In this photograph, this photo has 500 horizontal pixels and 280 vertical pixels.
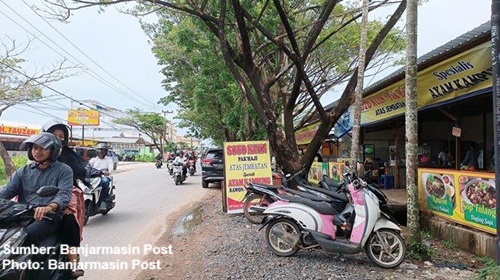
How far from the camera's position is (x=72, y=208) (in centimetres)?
396

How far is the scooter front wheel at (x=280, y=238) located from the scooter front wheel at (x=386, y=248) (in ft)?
3.43

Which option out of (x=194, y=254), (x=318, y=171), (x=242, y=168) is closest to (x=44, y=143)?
(x=194, y=254)

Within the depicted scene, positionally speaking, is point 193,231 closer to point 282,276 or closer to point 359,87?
point 282,276

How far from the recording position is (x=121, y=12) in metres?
9.85

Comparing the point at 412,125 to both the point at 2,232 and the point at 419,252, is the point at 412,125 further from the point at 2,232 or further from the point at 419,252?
the point at 2,232

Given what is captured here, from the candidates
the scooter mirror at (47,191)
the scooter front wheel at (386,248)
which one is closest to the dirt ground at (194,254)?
the scooter front wheel at (386,248)

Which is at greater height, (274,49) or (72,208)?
(274,49)

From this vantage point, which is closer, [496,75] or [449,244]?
[496,75]

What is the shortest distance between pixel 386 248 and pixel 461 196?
205 centimetres

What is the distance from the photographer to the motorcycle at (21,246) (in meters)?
2.99

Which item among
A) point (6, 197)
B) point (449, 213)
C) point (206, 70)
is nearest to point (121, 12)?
point (206, 70)

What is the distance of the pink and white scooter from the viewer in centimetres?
501

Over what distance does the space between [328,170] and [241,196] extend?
5707 mm

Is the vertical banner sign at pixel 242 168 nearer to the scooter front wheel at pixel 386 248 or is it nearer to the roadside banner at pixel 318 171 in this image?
the scooter front wheel at pixel 386 248
